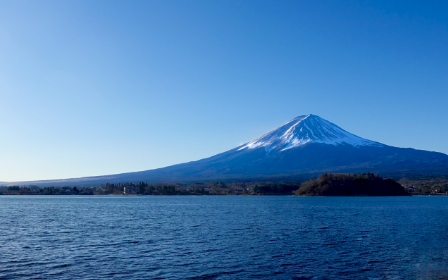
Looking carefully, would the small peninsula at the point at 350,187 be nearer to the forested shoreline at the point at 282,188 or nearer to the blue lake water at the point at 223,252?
the forested shoreline at the point at 282,188

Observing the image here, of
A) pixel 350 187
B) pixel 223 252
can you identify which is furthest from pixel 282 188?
pixel 223 252

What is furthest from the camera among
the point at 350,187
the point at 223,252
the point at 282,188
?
the point at 282,188

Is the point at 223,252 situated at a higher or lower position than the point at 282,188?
lower

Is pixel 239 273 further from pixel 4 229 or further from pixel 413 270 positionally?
pixel 4 229

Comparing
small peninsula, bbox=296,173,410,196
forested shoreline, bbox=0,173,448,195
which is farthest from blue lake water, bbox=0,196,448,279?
forested shoreline, bbox=0,173,448,195

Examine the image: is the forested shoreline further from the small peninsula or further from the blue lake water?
the blue lake water

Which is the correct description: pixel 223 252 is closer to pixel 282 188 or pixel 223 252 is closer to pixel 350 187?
pixel 350 187

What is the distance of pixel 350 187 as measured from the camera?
356 feet

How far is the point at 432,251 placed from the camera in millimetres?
22484

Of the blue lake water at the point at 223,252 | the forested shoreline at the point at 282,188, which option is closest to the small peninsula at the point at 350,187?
the forested shoreline at the point at 282,188

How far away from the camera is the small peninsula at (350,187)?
108 meters

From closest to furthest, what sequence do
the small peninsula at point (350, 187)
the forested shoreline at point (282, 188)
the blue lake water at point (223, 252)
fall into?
the blue lake water at point (223, 252)
the small peninsula at point (350, 187)
the forested shoreline at point (282, 188)

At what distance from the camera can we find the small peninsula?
108 metres

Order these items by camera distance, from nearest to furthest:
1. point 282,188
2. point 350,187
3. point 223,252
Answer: point 223,252 < point 350,187 < point 282,188
